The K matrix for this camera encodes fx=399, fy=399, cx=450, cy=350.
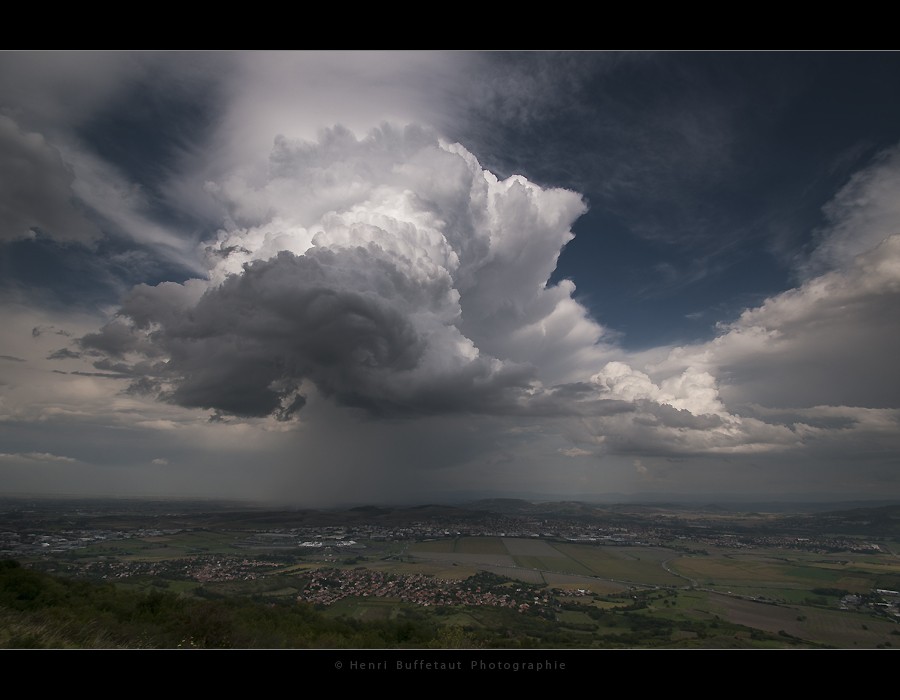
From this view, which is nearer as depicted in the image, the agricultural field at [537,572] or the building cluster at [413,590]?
the agricultural field at [537,572]

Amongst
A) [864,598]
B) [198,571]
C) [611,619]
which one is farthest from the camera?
[198,571]

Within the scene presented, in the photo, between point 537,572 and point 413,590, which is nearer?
point 413,590

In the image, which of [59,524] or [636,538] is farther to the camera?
[636,538]

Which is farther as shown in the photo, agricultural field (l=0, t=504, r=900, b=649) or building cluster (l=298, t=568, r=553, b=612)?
building cluster (l=298, t=568, r=553, b=612)
